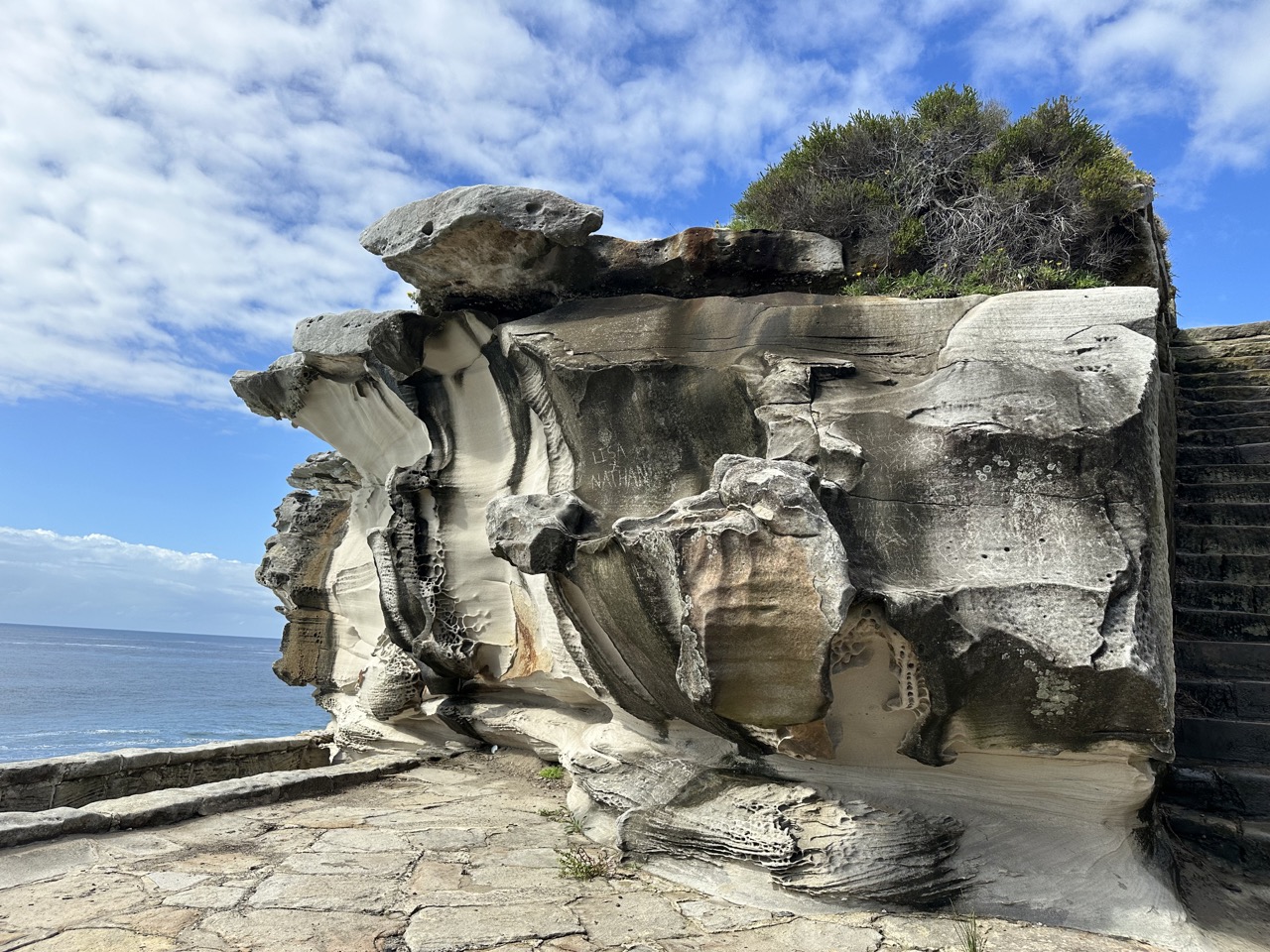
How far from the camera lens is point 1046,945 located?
2967mm

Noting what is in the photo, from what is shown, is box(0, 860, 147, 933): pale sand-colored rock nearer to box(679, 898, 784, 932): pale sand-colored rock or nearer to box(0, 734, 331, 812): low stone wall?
box(679, 898, 784, 932): pale sand-colored rock

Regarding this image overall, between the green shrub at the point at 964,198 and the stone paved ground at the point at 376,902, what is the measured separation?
12.9 feet

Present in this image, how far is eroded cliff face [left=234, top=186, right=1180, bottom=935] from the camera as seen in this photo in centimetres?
324

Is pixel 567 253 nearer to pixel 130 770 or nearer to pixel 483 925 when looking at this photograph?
pixel 483 925

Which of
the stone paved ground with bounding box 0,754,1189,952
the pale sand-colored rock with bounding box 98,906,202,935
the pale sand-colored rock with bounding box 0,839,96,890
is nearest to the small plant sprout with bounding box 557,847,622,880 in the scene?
the stone paved ground with bounding box 0,754,1189,952

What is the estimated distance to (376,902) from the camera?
3.34m

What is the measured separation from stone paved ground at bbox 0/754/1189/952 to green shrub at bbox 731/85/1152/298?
155 inches

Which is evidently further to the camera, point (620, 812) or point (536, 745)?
point (536, 745)

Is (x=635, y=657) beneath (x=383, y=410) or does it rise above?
beneath

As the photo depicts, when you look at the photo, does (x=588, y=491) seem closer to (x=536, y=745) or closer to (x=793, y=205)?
(x=536, y=745)

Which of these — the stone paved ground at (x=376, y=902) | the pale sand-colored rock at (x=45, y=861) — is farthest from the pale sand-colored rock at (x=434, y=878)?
the pale sand-colored rock at (x=45, y=861)

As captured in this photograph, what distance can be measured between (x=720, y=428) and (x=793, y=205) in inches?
152

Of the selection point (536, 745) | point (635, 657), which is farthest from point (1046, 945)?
point (536, 745)

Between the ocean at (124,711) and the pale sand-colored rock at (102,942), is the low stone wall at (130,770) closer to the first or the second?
the pale sand-colored rock at (102,942)
